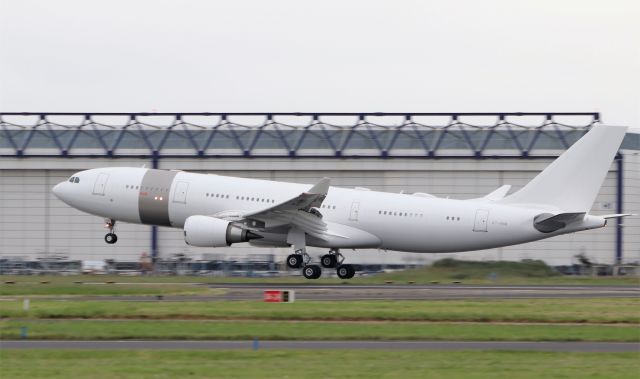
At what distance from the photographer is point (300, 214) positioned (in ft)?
157

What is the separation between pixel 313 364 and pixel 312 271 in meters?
27.2

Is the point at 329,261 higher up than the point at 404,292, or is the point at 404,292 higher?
the point at 329,261

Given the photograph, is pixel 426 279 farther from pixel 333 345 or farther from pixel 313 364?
pixel 313 364

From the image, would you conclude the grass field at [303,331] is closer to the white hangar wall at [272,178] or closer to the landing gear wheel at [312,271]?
the landing gear wheel at [312,271]

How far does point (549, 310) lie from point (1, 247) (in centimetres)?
4535

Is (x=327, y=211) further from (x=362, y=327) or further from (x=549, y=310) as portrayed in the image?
(x=362, y=327)

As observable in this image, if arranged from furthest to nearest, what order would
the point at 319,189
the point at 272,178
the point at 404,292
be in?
the point at 272,178
the point at 319,189
the point at 404,292

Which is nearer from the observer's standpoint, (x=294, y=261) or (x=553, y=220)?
(x=553, y=220)

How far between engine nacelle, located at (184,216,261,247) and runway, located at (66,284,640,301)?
2946mm

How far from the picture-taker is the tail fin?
4781cm

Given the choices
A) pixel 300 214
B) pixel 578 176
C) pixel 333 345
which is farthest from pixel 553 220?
pixel 333 345

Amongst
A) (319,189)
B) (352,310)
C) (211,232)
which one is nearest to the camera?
(352,310)

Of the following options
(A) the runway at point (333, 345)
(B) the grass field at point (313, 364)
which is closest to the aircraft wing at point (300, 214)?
(A) the runway at point (333, 345)

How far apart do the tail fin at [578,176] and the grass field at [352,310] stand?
12.8m
